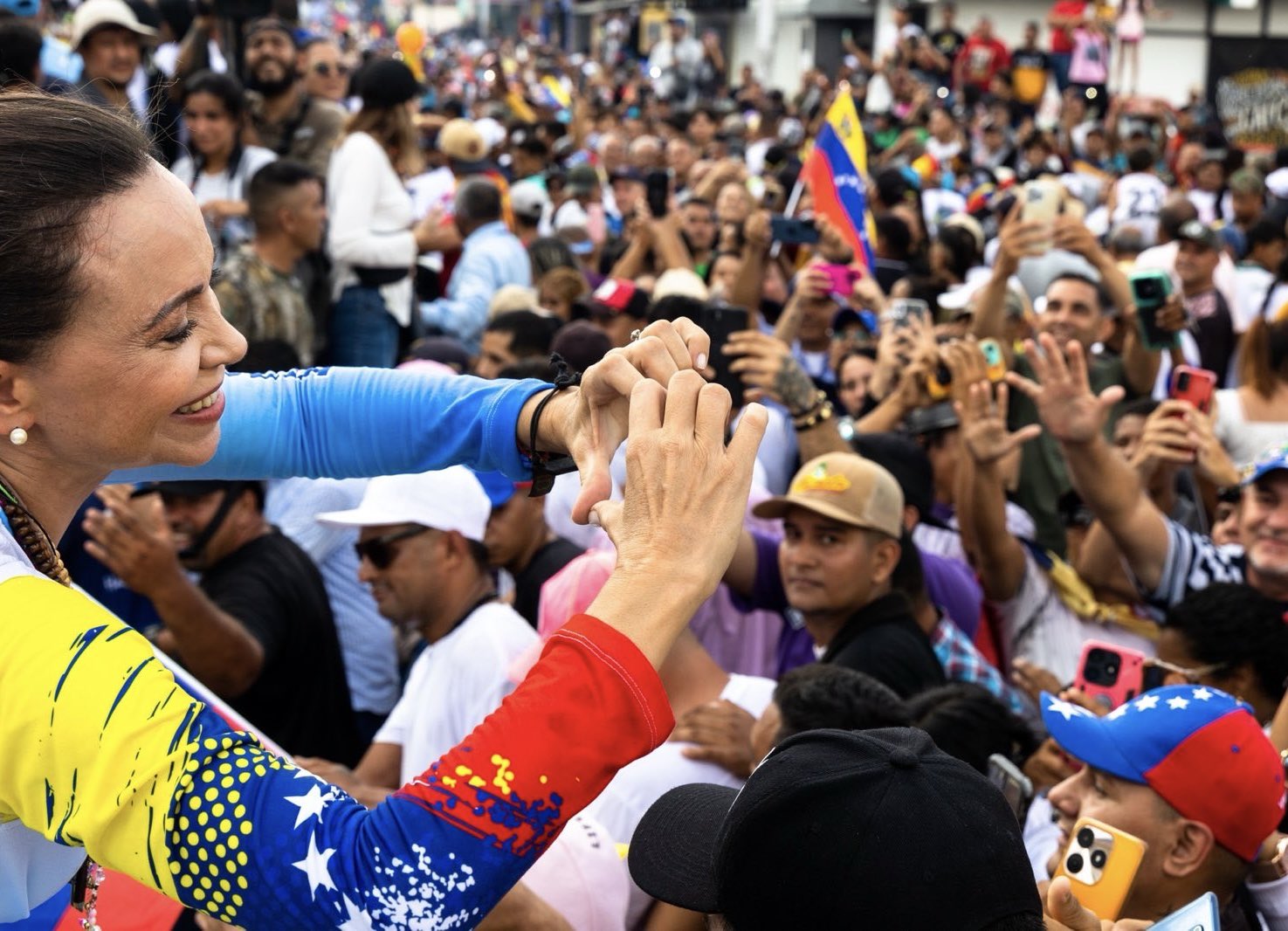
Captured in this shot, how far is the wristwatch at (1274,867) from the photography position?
2.44 m

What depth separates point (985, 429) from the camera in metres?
4.29

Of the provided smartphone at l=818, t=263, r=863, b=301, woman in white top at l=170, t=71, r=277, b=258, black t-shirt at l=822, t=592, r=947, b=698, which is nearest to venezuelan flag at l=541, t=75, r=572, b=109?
smartphone at l=818, t=263, r=863, b=301

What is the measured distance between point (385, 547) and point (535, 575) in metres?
0.57

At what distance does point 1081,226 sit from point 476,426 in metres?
4.96

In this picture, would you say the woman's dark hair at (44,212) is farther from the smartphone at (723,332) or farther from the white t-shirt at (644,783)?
the smartphone at (723,332)

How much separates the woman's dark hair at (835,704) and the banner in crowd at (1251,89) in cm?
1806

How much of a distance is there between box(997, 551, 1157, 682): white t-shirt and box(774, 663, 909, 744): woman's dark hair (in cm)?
146

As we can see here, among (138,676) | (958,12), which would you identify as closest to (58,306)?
(138,676)

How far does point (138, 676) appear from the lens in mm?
1298

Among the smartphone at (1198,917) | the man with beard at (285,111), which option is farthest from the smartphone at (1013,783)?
the man with beard at (285,111)

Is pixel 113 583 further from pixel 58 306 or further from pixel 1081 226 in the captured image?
pixel 1081 226

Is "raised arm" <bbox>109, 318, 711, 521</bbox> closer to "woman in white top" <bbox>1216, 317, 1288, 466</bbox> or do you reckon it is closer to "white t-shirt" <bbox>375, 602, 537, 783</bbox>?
"white t-shirt" <bbox>375, 602, 537, 783</bbox>

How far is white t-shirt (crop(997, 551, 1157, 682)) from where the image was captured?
13.6 ft

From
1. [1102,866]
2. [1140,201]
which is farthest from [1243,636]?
[1140,201]
